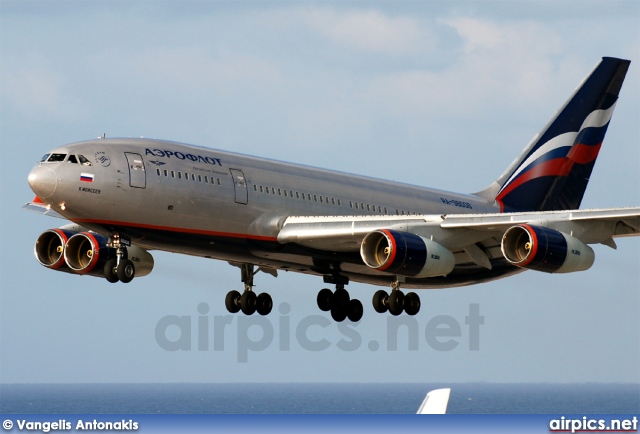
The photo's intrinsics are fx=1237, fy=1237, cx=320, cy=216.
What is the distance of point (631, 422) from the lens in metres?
44.4

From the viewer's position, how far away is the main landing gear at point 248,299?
5188 centimetres

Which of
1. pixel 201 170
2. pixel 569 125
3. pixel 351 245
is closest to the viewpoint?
pixel 201 170

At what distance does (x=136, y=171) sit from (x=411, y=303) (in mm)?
13513

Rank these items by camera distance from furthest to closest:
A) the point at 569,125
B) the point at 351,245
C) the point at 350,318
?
the point at 569,125, the point at 350,318, the point at 351,245

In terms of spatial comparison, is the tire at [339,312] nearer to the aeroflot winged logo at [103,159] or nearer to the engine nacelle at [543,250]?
the engine nacelle at [543,250]

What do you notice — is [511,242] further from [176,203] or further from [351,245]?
[176,203]

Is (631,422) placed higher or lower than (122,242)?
lower

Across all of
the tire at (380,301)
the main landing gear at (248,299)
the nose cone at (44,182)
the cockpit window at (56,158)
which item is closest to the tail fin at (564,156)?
the tire at (380,301)

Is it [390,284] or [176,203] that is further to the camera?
[390,284]

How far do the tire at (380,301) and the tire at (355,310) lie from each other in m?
1.33

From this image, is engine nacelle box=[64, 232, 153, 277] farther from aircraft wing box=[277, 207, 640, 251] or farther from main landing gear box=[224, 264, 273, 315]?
aircraft wing box=[277, 207, 640, 251]

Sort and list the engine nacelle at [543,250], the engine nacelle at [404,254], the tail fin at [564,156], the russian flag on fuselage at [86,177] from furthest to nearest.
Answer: the tail fin at [564,156], the engine nacelle at [404,254], the engine nacelle at [543,250], the russian flag on fuselage at [86,177]

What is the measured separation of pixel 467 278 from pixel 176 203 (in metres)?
15.7

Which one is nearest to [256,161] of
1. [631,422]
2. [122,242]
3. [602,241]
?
[122,242]
